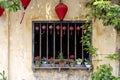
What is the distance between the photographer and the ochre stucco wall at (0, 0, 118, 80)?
863cm

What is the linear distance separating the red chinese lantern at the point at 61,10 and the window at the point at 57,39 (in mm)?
241

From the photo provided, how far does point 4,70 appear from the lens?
8.64 metres

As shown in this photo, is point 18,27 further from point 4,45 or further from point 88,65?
point 88,65

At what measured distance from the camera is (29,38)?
8680 mm

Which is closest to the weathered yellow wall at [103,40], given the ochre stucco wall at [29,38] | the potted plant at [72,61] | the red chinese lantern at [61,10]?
the ochre stucco wall at [29,38]

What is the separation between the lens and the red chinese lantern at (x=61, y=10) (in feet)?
27.6

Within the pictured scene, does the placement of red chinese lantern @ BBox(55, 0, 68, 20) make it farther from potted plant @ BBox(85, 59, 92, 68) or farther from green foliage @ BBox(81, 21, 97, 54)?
potted plant @ BBox(85, 59, 92, 68)

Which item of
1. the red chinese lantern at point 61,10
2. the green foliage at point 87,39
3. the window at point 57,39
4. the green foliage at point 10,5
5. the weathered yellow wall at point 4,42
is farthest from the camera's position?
the window at point 57,39

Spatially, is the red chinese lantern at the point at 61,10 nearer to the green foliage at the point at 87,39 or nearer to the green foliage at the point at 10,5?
the green foliage at the point at 87,39

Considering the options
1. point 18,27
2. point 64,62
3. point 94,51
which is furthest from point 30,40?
point 94,51

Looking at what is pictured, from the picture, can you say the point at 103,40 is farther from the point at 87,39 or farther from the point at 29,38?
the point at 29,38

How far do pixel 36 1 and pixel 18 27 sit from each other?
72 cm

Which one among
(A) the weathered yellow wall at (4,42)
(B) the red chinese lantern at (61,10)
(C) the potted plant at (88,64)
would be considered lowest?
(C) the potted plant at (88,64)

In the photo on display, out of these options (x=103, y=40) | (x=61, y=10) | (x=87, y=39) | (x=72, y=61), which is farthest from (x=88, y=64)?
(x=61, y=10)
